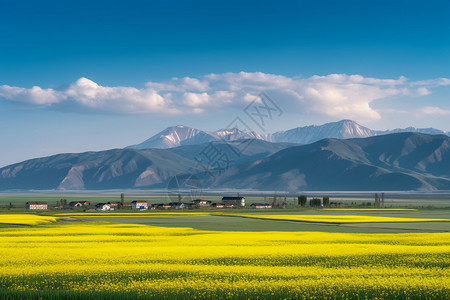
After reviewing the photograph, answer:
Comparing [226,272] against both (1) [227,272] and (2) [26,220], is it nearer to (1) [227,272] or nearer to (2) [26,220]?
(1) [227,272]

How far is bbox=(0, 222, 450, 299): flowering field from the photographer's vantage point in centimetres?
2489

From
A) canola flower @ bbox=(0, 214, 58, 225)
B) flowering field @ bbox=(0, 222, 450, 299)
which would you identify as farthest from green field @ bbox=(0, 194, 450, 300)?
canola flower @ bbox=(0, 214, 58, 225)

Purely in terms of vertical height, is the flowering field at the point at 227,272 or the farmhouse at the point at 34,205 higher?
the flowering field at the point at 227,272

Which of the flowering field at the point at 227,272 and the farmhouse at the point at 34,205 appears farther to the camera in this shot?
the farmhouse at the point at 34,205

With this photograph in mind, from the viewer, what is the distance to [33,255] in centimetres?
3850

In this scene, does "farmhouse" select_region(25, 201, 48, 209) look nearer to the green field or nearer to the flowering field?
the flowering field

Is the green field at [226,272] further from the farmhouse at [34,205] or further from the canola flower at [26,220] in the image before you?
the farmhouse at [34,205]

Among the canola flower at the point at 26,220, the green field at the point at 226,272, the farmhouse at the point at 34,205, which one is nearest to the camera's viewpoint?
the green field at the point at 226,272

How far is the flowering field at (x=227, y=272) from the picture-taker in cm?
2489

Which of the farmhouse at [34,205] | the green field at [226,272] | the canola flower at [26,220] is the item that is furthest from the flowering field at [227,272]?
the farmhouse at [34,205]

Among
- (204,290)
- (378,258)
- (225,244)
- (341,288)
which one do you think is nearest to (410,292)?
(341,288)

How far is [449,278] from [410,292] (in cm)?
429

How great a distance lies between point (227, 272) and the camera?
99.6 feet

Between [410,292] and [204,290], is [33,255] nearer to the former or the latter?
[204,290]
